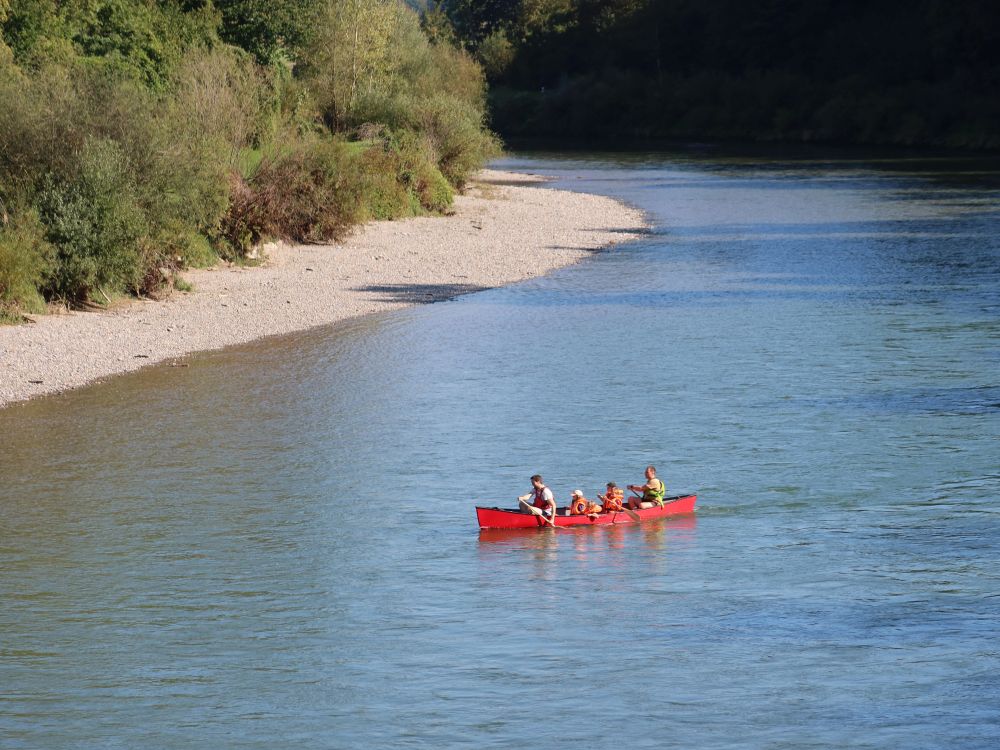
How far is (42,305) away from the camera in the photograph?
3347 centimetres

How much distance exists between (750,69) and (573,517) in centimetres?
10810

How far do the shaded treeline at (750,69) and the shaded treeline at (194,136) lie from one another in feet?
147

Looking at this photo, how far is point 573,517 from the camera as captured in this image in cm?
2088

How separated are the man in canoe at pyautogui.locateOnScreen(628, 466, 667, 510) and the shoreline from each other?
522 inches

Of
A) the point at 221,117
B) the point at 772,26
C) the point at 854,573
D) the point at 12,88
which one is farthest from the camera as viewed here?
the point at 772,26

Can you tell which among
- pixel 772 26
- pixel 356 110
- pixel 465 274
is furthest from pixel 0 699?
pixel 772 26

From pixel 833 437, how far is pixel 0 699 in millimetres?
15519

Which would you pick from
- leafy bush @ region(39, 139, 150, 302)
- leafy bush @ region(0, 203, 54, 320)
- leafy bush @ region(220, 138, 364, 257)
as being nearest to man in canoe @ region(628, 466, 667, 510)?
leafy bush @ region(0, 203, 54, 320)

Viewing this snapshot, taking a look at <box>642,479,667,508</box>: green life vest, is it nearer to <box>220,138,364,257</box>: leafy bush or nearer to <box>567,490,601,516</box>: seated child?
<box>567,490,601,516</box>: seated child

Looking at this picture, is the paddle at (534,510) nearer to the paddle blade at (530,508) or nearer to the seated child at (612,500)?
the paddle blade at (530,508)

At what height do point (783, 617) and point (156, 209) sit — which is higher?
point (156, 209)

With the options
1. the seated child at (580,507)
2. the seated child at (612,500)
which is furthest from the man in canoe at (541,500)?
the seated child at (612,500)

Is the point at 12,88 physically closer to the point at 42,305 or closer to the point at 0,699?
the point at 42,305

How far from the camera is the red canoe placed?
2041cm
